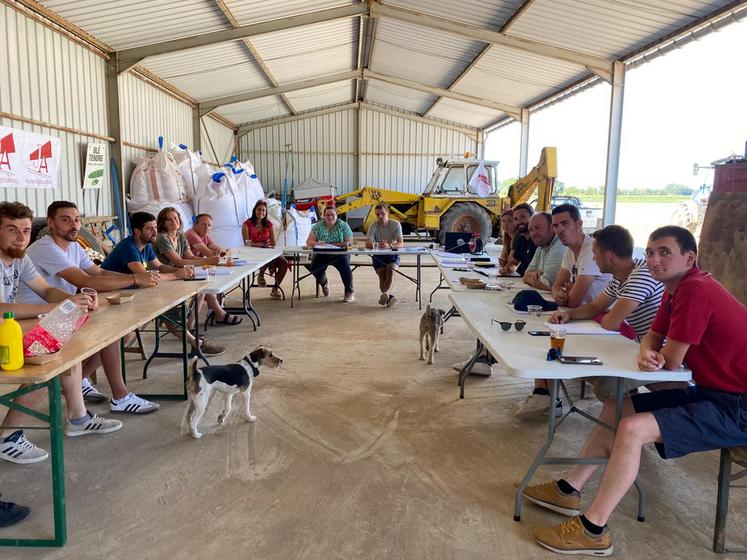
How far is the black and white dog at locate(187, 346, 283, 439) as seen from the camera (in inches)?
119

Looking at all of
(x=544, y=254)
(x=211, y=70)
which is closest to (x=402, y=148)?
(x=211, y=70)

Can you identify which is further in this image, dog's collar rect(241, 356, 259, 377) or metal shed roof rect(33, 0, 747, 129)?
metal shed roof rect(33, 0, 747, 129)

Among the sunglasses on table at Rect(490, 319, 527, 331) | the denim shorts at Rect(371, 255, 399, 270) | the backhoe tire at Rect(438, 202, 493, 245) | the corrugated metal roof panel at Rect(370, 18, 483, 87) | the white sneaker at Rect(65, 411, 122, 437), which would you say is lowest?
the white sneaker at Rect(65, 411, 122, 437)

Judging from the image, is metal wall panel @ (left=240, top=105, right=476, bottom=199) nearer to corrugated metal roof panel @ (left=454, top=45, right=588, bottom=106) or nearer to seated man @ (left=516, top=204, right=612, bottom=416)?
corrugated metal roof panel @ (left=454, top=45, right=588, bottom=106)

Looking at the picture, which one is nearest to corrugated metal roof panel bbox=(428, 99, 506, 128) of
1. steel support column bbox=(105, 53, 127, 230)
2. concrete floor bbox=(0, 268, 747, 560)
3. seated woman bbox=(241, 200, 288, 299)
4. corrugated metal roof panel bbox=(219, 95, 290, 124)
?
corrugated metal roof panel bbox=(219, 95, 290, 124)

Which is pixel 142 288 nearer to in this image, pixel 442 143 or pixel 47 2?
pixel 47 2

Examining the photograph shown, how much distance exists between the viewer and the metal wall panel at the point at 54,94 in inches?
228

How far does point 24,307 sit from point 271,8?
22.5 feet

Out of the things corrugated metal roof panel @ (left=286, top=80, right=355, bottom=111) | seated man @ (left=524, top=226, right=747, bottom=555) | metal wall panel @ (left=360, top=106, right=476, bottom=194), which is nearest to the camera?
seated man @ (left=524, top=226, right=747, bottom=555)

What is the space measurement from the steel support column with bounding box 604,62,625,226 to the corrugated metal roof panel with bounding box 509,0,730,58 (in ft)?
1.06

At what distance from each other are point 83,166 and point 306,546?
691 cm

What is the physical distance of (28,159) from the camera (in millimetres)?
6102

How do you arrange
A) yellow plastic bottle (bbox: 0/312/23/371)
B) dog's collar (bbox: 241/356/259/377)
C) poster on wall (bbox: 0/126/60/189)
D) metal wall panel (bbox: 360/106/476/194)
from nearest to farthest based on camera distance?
yellow plastic bottle (bbox: 0/312/23/371) < dog's collar (bbox: 241/356/259/377) < poster on wall (bbox: 0/126/60/189) < metal wall panel (bbox: 360/106/476/194)

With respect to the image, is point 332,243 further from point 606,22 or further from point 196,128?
point 196,128
